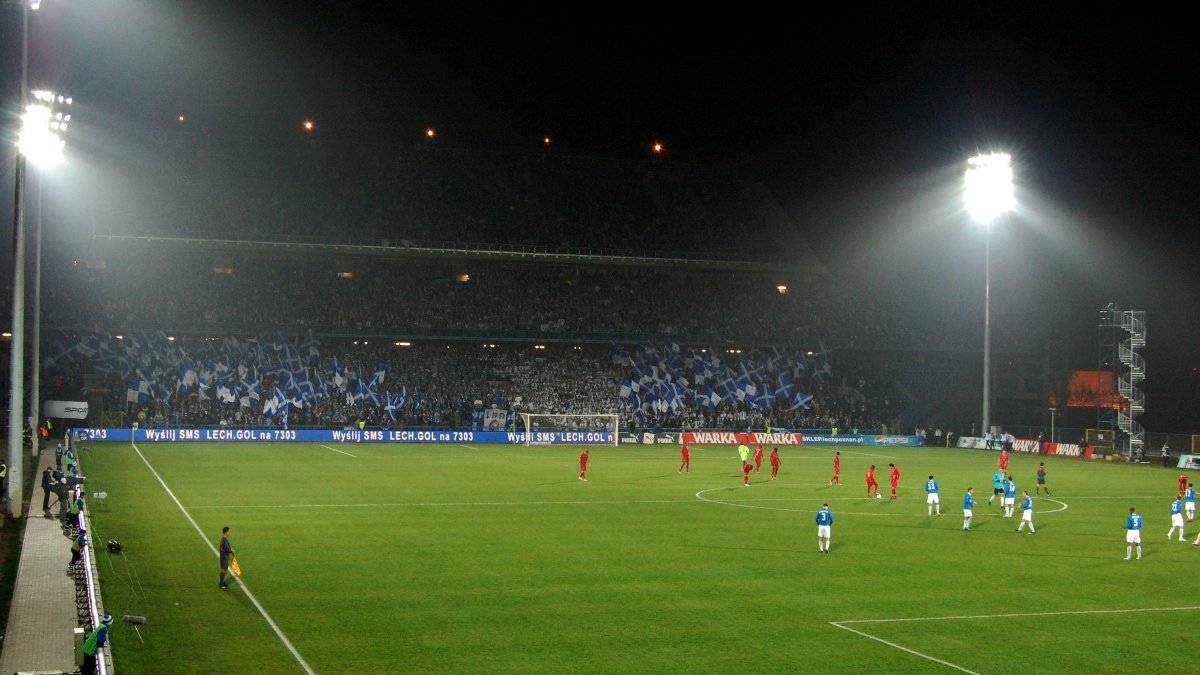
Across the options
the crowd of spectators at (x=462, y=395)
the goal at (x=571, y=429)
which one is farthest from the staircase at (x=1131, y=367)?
the goal at (x=571, y=429)

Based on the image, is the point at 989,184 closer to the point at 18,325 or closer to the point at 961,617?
the point at 961,617

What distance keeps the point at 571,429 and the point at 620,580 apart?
5416 centimetres

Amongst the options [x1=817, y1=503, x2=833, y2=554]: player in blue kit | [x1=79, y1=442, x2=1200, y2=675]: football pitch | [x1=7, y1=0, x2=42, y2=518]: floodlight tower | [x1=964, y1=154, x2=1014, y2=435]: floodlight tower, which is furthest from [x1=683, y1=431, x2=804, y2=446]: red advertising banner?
[x1=7, y1=0, x2=42, y2=518]: floodlight tower

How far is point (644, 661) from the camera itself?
16469 mm

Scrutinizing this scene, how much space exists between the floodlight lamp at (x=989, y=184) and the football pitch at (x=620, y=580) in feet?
87.8

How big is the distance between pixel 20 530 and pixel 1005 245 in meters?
78.1

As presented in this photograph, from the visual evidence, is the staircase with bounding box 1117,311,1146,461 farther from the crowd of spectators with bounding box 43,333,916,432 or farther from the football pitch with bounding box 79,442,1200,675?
the football pitch with bounding box 79,442,1200,675

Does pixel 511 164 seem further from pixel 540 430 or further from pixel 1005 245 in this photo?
pixel 1005 245

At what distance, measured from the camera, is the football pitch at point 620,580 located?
55.6 ft

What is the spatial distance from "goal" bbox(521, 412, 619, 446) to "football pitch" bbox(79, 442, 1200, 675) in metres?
29.3

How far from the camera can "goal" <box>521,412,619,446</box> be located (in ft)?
A: 243

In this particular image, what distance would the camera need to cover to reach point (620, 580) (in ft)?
75.6

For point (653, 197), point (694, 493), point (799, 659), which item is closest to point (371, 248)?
point (653, 197)

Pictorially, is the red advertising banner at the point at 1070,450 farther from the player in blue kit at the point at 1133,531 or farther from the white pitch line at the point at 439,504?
the player in blue kit at the point at 1133,531
